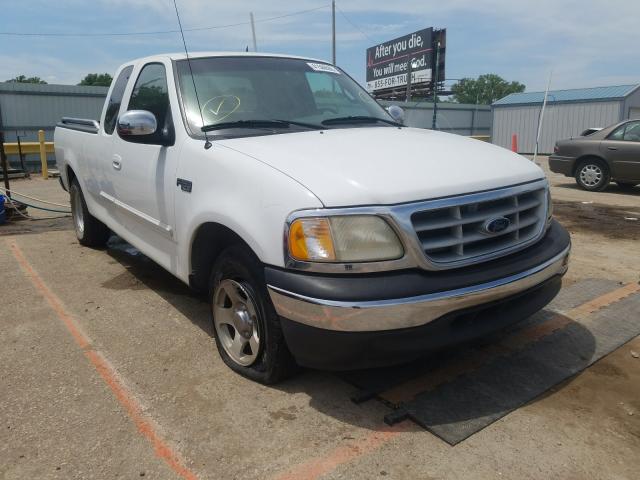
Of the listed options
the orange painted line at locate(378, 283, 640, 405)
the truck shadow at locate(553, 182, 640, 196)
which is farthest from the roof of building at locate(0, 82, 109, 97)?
the orange painted line at locate(378, 283, 640, 405)

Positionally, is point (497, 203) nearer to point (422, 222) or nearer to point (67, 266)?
point (422, 222)

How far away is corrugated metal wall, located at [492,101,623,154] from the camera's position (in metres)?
24.3

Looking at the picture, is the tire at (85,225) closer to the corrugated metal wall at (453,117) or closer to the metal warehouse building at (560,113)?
the corrugated metal wall at (453,117)

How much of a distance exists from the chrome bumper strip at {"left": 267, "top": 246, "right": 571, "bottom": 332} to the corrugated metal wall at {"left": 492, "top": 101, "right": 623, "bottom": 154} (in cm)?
2474

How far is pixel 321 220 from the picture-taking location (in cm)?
243

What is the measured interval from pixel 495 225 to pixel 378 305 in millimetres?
774

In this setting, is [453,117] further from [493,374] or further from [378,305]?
[378,305]

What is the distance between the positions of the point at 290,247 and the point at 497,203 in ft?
3.63

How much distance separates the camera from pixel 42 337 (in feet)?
12.4

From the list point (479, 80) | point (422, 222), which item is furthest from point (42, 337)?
point (479, 80)

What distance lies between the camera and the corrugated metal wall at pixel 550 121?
2433cm

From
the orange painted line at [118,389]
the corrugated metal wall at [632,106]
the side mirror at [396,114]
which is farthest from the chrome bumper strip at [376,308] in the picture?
the corrugated metal wall at [632,106]

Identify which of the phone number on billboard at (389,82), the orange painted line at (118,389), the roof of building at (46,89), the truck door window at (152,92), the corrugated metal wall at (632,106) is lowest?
the orange painted line at (118,389)

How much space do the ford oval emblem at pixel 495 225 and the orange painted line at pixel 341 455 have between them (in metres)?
1.04
